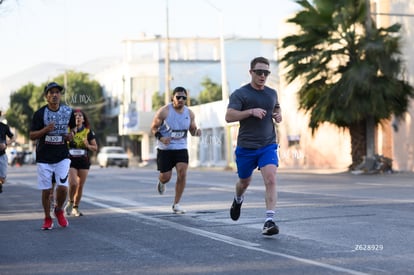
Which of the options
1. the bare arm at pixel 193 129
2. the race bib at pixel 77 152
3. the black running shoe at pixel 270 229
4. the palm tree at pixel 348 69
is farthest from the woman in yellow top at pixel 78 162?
the palm tree at pixel 348 69

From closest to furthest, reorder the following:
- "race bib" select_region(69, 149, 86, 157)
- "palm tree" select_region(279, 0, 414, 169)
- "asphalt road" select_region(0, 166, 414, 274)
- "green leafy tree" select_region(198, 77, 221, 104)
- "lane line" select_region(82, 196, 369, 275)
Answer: "lane line" select_region(82, 196, 369, 275) < "asphalt road" select_region(0, 166, 414, 274) < "race bib" select_region(69, 149, 86, 157) < "palm tree" select_region(279, 0, 414, 169) < "green leafy tree" select_region(198, 77, 221, 104)

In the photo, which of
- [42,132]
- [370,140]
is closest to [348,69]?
[370,140]

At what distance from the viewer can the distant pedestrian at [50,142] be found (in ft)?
38.9

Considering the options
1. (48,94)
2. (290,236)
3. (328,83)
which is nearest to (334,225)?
(290,236)

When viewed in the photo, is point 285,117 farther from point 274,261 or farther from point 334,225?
point 274,261

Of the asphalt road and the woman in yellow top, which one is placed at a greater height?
the woman in yellow top

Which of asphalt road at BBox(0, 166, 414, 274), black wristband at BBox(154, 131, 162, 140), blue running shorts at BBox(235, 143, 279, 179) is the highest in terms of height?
black wristband at BBox(154, 131, 162, 140)

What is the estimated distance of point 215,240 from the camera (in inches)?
387

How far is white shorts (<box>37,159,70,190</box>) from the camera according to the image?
11.9 meters

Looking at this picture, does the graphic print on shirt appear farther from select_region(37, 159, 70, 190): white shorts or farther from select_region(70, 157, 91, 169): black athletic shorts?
select_region(70, 157, 91, 169): black athletic shorts

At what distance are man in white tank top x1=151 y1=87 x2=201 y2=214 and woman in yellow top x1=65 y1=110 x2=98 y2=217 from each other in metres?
1.29

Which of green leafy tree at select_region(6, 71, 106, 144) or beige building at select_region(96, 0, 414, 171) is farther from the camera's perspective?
green leafy tree at select_region(6, 71, 106, 144)

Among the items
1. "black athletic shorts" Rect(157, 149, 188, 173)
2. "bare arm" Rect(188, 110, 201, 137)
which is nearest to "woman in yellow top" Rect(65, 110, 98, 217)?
"black athletic shorts" Rect(157, 149, 188, 173)

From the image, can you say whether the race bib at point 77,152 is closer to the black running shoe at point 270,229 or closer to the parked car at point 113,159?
the black running shoe at point 270,229
